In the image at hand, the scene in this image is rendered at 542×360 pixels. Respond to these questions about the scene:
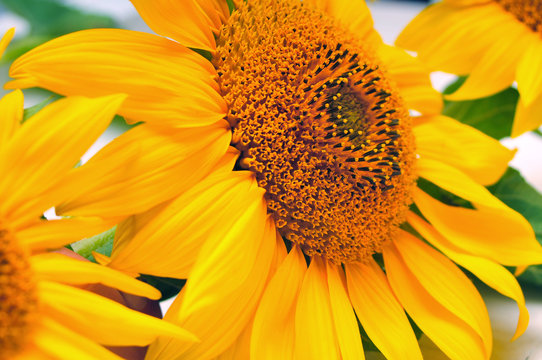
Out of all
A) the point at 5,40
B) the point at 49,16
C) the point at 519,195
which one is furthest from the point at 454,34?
the point at 49,16

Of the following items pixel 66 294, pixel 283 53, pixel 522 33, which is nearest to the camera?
pixel 66 294

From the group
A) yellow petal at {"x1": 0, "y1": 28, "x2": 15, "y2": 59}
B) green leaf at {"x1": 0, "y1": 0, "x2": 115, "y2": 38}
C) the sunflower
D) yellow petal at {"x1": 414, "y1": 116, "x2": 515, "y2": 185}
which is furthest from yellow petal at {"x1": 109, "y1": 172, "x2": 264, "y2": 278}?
green leaf at {"x1": 0, "y1": 0, "x2": 115, "y2": 38}

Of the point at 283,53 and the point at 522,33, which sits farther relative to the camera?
the point at 522,33

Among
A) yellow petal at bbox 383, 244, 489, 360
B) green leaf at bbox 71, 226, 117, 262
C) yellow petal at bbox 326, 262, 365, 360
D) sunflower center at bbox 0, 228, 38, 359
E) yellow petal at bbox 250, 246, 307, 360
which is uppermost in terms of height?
sunflower center at bbox 0, 228, 38, 359

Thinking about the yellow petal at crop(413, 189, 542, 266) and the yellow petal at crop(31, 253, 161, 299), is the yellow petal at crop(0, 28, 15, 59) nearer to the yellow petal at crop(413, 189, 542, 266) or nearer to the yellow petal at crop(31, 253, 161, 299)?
the yellow petal at crop(31, 253, 161, 299)

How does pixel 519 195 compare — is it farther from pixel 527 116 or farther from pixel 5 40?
pixel 5 40

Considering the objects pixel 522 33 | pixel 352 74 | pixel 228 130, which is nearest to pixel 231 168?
pixel 228 130

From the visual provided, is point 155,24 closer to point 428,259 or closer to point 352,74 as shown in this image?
point 352,74
